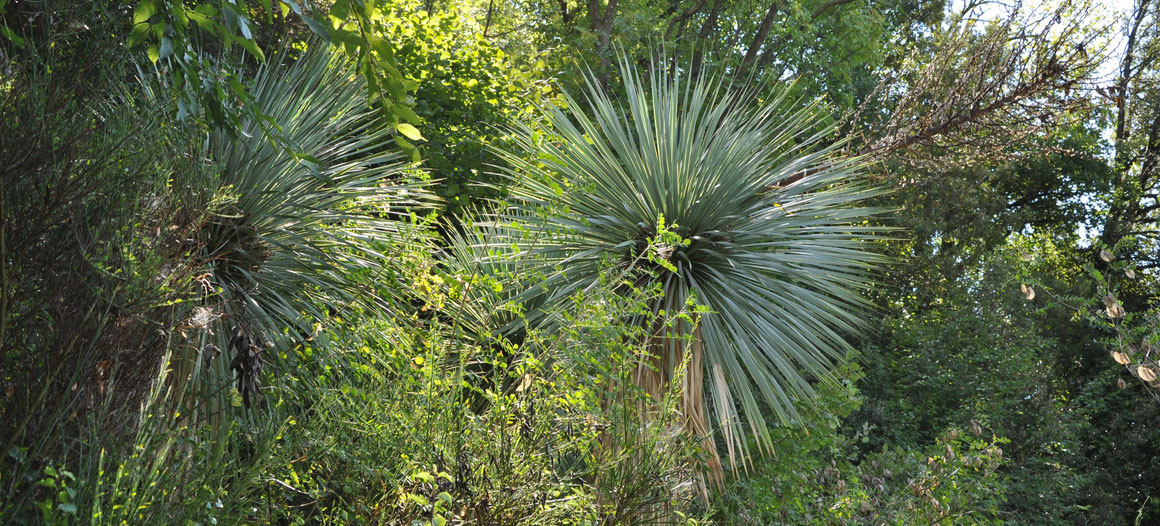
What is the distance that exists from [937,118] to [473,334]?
342cm

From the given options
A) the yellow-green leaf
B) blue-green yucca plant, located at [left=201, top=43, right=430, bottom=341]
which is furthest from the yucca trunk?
the yellow-green leaf

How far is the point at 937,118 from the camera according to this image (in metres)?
5.98

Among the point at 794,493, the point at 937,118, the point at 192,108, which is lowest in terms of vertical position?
the point at 794,493

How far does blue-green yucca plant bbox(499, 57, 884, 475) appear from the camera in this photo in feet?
14.8

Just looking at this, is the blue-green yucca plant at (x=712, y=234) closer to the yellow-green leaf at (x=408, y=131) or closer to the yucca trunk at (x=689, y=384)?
the yucca trunk at (x=689, y=384)

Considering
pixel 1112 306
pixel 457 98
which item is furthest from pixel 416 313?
pixel 457 98

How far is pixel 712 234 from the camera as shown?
15.9 feet


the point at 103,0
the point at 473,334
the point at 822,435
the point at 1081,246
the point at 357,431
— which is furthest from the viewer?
the point at 1081,246

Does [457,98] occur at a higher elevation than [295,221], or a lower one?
higher

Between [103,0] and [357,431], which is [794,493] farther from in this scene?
[103,0]

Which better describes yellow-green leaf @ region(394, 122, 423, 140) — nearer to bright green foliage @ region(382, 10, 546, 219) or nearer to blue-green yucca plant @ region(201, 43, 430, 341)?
blue-green yucca plant @ region(201, 43, 430, 341)

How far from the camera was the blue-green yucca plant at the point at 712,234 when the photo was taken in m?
4.51

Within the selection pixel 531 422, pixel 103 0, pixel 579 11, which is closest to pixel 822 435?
pixel 531 422

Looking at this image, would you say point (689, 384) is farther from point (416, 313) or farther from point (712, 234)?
point (416, 313)
